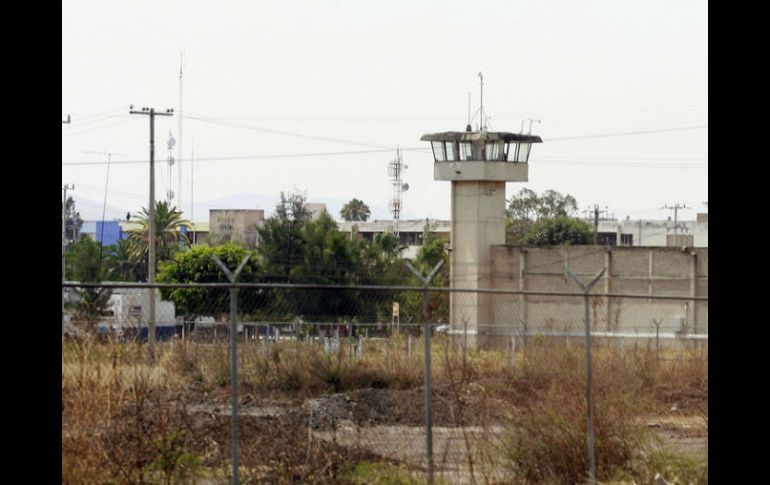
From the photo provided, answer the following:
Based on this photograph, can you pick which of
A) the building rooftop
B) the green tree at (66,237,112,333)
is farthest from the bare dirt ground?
the building rooftop

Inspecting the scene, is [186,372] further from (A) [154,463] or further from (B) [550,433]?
(B) [550,433]

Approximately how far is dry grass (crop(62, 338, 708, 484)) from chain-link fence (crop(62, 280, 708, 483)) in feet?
0.05

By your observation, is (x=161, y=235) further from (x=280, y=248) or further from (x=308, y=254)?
(x=308, y=254)

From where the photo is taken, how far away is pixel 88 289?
28.3 feet

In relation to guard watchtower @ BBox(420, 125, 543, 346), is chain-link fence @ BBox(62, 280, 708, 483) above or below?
below

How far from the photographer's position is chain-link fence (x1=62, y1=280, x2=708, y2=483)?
7531 millimetres

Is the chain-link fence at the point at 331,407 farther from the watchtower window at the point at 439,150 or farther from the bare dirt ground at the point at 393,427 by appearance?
the watchtower window at the point at 439,150

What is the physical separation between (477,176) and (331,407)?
3462 centimetres

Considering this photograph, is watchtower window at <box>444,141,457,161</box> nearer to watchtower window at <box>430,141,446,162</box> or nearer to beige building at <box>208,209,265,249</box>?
watchtower window at <box>430,141,446,162</box>

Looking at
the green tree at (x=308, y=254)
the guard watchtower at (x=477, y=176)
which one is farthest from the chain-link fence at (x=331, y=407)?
the guard watchtower at (x=477, y=176)

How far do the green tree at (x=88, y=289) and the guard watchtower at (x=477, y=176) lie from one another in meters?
17.7

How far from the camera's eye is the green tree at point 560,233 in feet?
224

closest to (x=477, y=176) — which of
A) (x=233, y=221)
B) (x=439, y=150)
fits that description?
(x=439, y=150)
